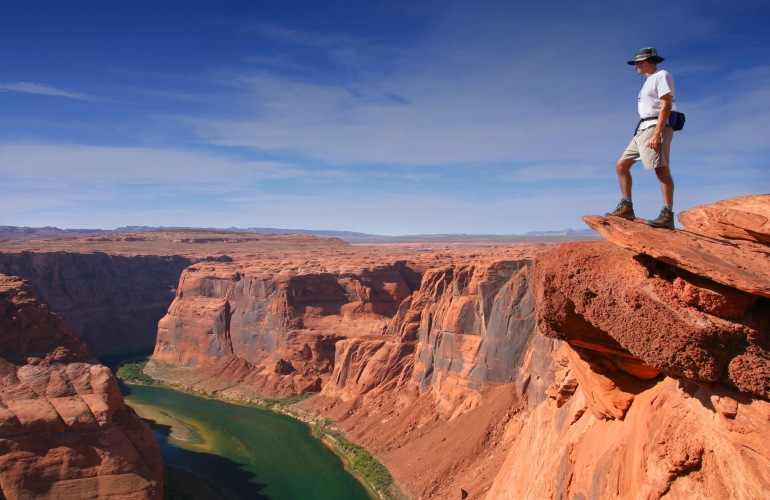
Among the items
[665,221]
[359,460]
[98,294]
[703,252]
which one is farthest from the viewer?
[98,294]

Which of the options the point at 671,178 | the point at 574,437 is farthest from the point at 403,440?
the point at 671,178

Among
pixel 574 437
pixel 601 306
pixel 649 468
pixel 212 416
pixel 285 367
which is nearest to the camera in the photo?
pixel 649 468

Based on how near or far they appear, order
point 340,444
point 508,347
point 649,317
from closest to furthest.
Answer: point 649,317 < point 508,347 < point 340,444

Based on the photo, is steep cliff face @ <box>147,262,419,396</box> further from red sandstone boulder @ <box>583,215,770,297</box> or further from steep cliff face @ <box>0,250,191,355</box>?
red sandstone boulder @ <box>583,215,770,297</box>

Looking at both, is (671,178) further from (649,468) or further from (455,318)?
(455,318)

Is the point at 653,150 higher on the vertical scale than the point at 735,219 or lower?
higher

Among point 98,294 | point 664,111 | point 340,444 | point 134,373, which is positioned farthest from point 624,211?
point 98,294

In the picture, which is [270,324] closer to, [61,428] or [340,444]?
[340,444]
